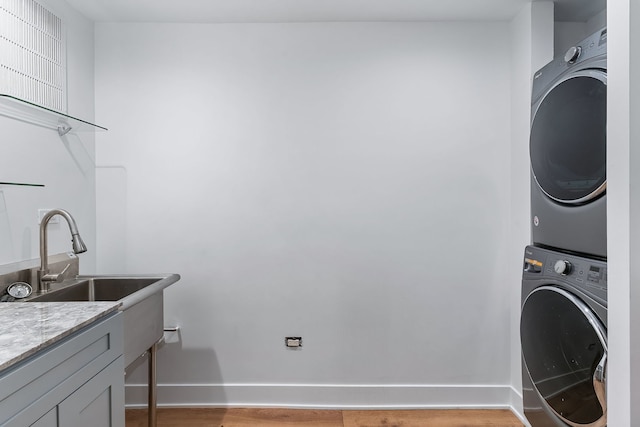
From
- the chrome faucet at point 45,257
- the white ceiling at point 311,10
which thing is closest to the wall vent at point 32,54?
the white ceiling at point 311,10

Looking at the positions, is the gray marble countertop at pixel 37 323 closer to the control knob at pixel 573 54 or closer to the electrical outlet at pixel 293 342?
the electrical outlet at pixel 293 342

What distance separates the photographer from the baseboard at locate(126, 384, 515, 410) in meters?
2.42

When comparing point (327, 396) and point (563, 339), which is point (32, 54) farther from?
point (563, 339)

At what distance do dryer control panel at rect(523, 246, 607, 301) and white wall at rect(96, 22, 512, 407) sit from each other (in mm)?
509

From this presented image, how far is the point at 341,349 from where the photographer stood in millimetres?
2441

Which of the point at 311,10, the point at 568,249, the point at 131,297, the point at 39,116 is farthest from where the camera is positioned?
the point at 311,10

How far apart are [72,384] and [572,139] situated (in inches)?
77.8

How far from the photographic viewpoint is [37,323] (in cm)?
118

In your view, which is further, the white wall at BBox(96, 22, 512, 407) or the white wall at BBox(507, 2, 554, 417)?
the white wall at BBox(96, 22, 512, 407)

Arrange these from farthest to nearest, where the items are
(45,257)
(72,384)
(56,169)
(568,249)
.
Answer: (56,169)
(45,257)
(568,249)
(72,384)

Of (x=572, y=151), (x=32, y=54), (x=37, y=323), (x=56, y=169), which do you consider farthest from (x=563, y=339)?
(x=32, y=54)

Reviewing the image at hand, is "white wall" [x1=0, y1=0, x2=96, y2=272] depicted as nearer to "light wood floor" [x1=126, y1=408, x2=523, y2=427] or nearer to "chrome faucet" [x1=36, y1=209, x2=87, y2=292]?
"chrome faucet" [x1=36, y1=209, x2=87, y2=292]

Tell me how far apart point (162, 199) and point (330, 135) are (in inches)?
42.3

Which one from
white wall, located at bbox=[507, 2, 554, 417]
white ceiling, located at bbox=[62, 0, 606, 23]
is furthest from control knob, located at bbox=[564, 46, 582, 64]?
white ceiling, located at bbox=[62, 0, 606, 23]
